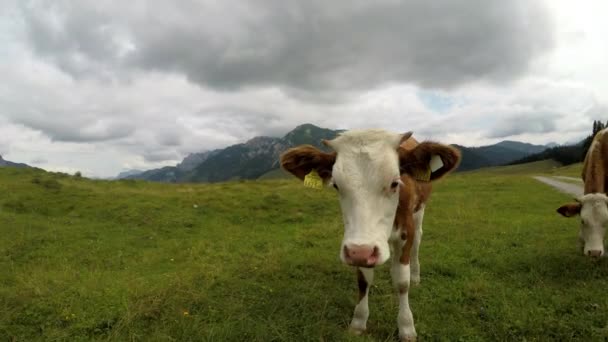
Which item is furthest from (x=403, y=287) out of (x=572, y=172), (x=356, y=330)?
(x=572, y=172)

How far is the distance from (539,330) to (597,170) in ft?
17.7

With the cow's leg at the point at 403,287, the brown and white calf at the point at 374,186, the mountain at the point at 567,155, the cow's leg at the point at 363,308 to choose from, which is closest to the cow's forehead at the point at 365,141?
the brown and white calf at the point at 374,186

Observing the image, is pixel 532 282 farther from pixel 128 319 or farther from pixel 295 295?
pixel 128 319

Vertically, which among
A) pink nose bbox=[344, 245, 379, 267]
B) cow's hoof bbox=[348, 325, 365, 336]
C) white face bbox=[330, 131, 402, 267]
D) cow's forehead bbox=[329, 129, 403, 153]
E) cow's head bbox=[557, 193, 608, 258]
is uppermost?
cow's forehead bbox=[329, 129, 403, 153]

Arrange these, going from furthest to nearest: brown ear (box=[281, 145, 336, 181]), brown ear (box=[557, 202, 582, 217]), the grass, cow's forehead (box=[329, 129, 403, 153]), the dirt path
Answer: the grass
the dirt path
brown ear (box=[557, 202, 582, 217])
brown ear (box=[281, 145, 336, 181])
cow's forehead (box=[329, 129, 403, 153])

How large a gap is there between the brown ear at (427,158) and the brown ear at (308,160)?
39.5 inches

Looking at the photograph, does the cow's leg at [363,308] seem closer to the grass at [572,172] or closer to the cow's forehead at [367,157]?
the cow's forehead at [367,157]

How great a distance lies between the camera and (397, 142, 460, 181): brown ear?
200 inches

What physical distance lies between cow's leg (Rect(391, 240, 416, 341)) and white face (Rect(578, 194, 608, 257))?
16.2 feet

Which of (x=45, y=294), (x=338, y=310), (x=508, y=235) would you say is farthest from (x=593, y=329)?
(x=45, y=294)

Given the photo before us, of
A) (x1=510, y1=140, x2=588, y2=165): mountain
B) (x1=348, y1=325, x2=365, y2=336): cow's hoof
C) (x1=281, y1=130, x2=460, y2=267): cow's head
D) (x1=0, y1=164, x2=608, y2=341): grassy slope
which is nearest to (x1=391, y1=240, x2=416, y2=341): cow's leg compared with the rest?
(x1=0, y1=164, x2=608, y2=341): grassy slope

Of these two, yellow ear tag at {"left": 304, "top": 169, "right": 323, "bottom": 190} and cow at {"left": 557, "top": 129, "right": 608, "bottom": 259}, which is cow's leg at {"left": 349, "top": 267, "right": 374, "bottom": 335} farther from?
cow at {"left": 557, "top": 129, "right": 608, "bottom": 259}

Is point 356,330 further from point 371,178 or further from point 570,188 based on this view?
point 570,188

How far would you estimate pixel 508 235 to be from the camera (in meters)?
12.3
